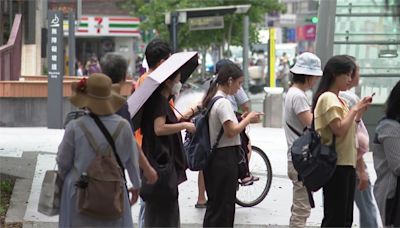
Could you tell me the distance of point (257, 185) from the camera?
30.9 feet

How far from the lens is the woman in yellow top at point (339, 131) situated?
6250 mm

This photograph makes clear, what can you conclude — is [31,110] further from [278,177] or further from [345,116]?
[345,116]

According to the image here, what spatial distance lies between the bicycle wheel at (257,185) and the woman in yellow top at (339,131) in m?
2.74

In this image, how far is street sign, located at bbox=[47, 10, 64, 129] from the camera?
16.4m

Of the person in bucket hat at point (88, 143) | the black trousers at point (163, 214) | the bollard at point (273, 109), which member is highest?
the person in bucket hat at point (88, 143)

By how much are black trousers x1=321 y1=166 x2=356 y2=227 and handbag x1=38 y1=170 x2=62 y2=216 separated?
2128 millimetres

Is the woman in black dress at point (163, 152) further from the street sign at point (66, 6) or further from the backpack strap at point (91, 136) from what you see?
the street sign at point (66, 6)

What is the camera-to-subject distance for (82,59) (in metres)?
56.1

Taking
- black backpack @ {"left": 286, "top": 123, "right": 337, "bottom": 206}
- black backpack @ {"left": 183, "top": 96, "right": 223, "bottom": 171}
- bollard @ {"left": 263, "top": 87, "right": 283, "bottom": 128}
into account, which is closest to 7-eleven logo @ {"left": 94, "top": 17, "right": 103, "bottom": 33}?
bollard @ {"left": 263, "top": 87, "right": 283, "bottom": 128}

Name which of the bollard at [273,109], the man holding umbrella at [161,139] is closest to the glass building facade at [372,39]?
the bollard at [273,109]

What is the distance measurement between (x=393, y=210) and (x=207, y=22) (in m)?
20.2

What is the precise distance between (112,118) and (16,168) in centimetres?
574

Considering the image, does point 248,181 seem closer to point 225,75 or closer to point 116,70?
point 225,75

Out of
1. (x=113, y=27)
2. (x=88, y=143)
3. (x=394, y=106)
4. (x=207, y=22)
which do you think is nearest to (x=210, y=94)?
(x=394, y=106)
